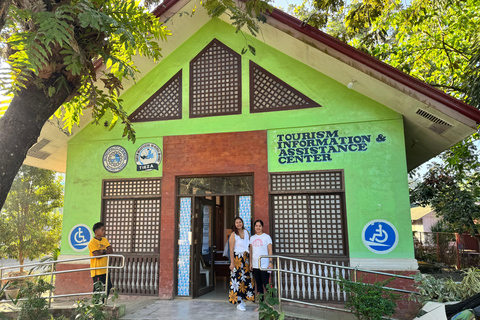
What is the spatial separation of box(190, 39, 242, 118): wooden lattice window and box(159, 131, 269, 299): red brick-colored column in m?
0.68

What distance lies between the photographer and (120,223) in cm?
862

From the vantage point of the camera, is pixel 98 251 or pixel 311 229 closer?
pixel 98 251

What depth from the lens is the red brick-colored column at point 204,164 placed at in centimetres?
789

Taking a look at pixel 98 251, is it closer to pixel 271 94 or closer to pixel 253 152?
pixel 253 152

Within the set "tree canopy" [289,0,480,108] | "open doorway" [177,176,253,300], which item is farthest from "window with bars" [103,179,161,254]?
"tree canopy" [289,0,480,108]

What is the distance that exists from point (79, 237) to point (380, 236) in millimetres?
6829

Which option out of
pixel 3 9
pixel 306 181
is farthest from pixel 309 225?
pixel 3 9

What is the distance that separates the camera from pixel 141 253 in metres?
8.30

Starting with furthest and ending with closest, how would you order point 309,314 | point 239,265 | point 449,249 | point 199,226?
1. point 449,249
2. point 199,226
3. point 239,265
4. point 309,314

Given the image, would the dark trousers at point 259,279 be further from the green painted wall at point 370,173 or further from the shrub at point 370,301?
the green painted wall at point 370,173

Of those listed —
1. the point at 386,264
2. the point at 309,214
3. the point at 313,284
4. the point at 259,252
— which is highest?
the point at 309,214

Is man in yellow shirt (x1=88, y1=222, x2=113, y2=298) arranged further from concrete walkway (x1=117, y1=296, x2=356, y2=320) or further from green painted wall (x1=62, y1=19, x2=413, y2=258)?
green painted wall (x1=62, y1=19, x2=413, y2=258)

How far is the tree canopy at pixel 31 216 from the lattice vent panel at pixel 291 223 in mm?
10453

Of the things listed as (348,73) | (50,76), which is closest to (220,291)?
(348,73)
